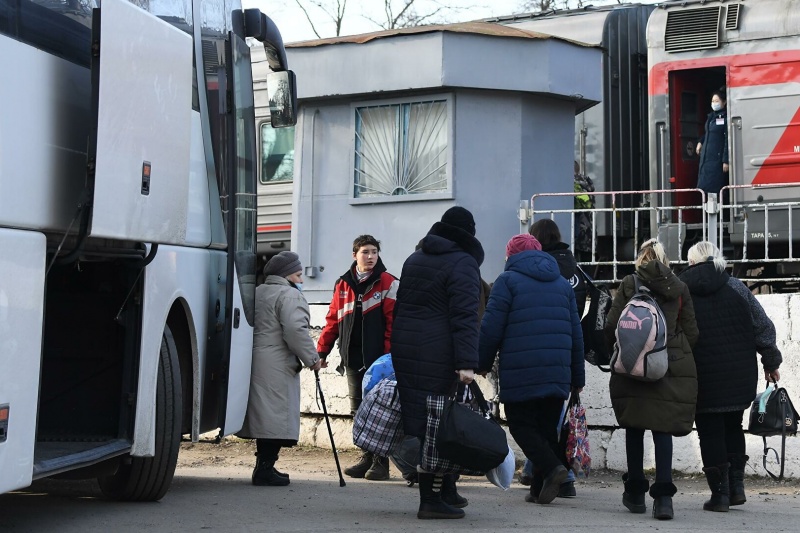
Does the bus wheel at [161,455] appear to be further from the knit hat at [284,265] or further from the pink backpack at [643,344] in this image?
the pink backpack at [643,344]

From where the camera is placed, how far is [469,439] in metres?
6.61

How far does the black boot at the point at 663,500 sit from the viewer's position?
7.20 meters

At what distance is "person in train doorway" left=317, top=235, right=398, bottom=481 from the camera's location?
28.7ft

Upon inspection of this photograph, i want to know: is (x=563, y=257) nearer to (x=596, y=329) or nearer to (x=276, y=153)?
(x=596, y=329)

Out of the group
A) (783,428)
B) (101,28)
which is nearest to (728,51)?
(783,428)

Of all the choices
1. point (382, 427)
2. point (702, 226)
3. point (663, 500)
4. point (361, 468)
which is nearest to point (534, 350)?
point (382, 427)

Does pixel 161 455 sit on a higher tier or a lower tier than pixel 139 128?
lower

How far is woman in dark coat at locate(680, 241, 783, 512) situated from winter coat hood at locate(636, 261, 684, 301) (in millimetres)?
286

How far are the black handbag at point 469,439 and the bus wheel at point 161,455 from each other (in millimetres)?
1475

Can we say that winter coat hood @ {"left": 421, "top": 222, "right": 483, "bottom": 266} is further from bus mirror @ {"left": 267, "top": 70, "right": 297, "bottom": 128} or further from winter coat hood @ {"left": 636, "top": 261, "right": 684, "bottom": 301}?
Answer: bus mirror @ {"left": 267, "top": 70, "right": 297, "bottom": 128}

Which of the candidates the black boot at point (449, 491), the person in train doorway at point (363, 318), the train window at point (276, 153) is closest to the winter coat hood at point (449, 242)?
the black boot at point (449, 491)

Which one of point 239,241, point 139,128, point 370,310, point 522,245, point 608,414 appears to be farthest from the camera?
point 608,414

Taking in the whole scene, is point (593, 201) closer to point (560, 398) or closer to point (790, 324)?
point (790, 324)

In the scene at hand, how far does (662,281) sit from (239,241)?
104 inches
